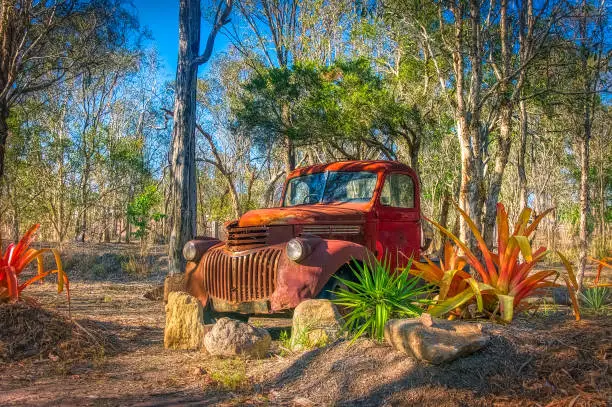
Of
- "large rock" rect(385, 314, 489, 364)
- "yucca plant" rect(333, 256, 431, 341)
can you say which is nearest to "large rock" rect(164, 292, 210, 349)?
"yucca plant" rect(333, 256, 431, 341)

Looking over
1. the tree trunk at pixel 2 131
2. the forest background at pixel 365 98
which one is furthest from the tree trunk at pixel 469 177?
the tree trunk at pixel 2 131

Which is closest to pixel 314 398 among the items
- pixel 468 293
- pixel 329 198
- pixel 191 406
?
pixel 191 406

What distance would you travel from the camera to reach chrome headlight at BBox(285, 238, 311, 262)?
16.9 feet

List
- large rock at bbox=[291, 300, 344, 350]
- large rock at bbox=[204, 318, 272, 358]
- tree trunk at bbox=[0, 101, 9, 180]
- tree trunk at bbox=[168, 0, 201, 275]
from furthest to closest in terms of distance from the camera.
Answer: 1. tree trunk at bbox=[0, 101, 9, 180]
2. tree trunk at bbox=[168, 0, 201, 275]
3. large rock at bbox=[204, 318, 272, 358]
4. large rock at bbox=[291, 300, 344, 350]

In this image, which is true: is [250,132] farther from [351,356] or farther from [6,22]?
[351,356]

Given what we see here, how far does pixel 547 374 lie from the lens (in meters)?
3.58

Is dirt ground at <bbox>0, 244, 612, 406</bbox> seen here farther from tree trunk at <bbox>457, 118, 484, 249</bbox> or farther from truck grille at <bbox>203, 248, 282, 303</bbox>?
tree trunk at <bbox>457, 118, 484, 249</bbox>

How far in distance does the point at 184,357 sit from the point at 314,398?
1.88 meters

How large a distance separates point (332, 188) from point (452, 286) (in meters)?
2.50

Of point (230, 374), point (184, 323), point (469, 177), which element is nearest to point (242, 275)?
point (184, 323)

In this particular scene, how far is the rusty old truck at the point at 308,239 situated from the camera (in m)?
5.25

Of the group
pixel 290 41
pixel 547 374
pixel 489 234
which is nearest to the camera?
pixel 547 374

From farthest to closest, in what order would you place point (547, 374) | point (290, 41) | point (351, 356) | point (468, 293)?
1. point (290, 41)
2. point (468, 293)
3. point (351, 356)
4. point (547, 374)

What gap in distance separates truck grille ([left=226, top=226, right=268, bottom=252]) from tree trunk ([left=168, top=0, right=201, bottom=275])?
3734 mm
